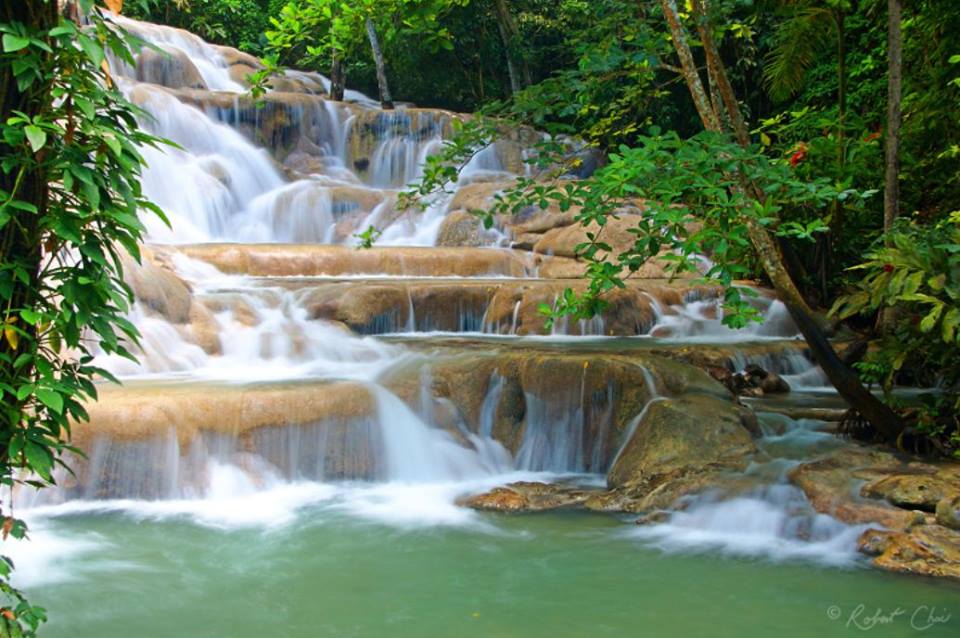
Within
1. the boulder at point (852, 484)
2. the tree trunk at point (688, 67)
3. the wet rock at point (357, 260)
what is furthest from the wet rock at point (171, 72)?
the boulder at point (852, 484)

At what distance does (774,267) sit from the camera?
5598mm

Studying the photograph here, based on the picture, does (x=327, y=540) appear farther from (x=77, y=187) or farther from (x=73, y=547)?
(x=77, y=187)

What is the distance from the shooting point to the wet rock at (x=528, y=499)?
581 cm

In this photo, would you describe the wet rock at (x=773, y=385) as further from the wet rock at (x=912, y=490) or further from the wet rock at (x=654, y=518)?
the wet rock at (x=654, y=518)

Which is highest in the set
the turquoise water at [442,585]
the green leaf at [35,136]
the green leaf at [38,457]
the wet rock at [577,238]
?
the wet rock at [577,238]

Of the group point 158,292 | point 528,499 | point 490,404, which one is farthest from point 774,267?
point 158,292

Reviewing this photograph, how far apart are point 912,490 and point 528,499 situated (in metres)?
2.39

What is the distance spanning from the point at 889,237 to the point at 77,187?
16.1 ft

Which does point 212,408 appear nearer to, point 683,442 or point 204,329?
point 204,329

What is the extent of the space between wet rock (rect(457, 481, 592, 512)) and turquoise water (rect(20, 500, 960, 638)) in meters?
0.20

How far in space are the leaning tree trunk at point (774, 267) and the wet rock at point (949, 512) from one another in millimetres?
1183

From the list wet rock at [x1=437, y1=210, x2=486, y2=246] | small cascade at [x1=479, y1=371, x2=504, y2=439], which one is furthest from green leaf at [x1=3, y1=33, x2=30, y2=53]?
wet rock at [x1=437, y1=210, x2=486, y2=246]

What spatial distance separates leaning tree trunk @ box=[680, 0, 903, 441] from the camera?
5.59 meters

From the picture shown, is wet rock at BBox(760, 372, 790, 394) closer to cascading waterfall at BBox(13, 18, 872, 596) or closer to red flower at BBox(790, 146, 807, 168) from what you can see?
cascading waterfall at BBox(13, 18, 872, 596)
